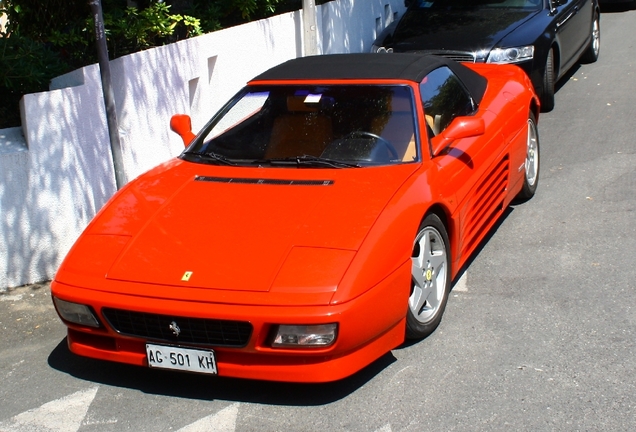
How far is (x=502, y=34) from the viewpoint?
9820mm

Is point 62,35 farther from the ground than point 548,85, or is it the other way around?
point 62,35

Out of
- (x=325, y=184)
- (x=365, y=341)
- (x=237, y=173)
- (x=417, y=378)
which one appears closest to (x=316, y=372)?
(x=365, y=341)

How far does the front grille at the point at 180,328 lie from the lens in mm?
4281

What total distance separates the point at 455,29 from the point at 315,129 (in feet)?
16.5

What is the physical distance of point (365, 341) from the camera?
14.4 feet

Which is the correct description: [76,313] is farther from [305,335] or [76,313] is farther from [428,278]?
[428,278]

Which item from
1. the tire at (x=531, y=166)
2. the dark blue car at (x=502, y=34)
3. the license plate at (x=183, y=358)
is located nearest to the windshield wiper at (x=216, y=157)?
the license plate at (x=183, y=358)

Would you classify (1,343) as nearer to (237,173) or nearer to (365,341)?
(237,173)

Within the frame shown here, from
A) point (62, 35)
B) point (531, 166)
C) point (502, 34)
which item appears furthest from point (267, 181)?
point (502, 34)

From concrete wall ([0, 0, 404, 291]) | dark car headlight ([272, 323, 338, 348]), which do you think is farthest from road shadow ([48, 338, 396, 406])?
concrete wall ([0, 0, 404, 291])

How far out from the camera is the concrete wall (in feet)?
21.0

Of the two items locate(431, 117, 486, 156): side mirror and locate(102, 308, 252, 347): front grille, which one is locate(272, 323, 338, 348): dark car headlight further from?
locate(431, 117, 486, 156): side mirror

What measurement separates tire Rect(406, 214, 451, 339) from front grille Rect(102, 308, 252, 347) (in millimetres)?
1034

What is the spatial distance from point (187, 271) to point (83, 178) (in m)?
2.70
